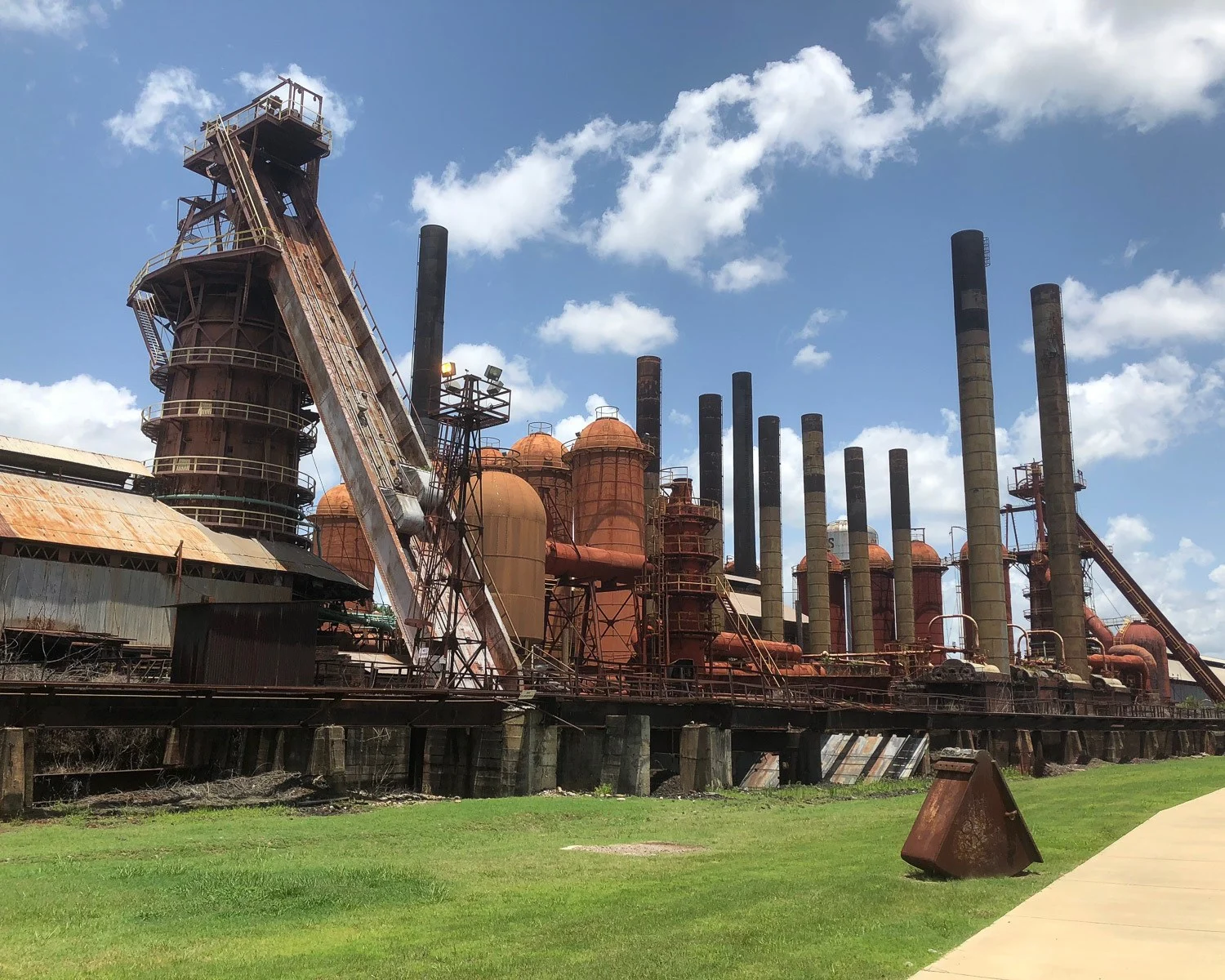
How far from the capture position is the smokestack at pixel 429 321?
206 feet

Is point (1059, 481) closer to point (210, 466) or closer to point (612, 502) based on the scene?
point (612, 502)

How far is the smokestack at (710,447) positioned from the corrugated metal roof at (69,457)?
157 ft

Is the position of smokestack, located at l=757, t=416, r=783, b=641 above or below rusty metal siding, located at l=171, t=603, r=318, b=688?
above

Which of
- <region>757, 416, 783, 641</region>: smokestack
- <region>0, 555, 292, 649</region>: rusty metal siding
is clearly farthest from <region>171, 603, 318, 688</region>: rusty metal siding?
<region>757, 416, 783, 641</region>: smokestack

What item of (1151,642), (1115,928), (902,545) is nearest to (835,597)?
(902,545)

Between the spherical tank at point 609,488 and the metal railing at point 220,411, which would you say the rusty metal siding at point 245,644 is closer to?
the metal railing at point 220,411

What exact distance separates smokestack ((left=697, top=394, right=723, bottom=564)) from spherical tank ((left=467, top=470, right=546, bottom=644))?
3996 centimetres

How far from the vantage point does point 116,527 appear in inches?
1428

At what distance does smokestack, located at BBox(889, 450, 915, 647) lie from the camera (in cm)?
8456

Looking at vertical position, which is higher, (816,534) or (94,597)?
(816,534)

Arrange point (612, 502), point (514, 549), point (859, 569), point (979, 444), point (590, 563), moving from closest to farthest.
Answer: point (514, 549), point (590, 563), point (612, 502), point (979, 444), point (859, 569)

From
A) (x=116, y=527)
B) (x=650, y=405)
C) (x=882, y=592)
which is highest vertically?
(x=650, y=405)

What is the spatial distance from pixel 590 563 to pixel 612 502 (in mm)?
8364

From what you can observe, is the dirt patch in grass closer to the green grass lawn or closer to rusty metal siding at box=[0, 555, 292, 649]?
the green grass lawn
